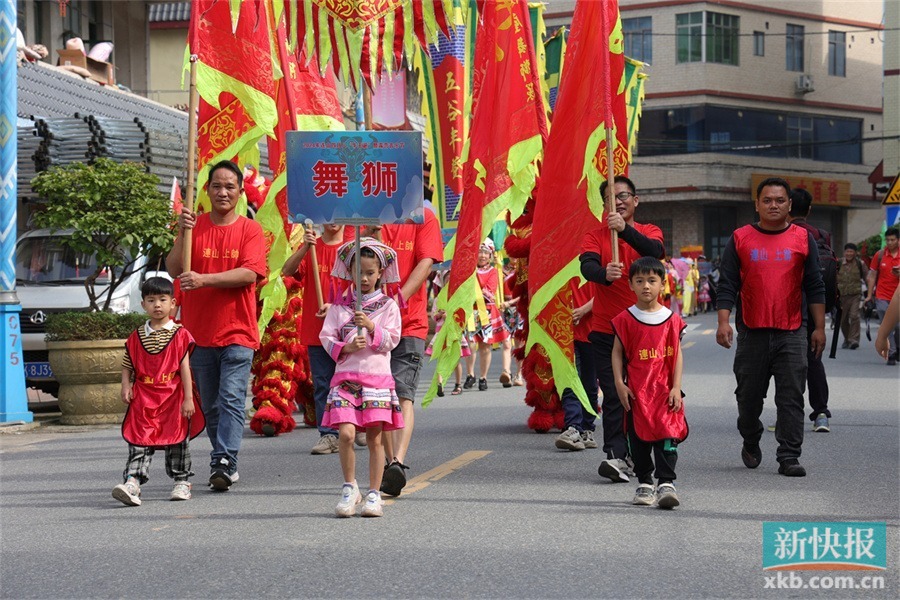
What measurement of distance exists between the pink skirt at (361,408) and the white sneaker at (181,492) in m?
1.28

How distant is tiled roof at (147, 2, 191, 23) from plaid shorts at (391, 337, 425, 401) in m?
25.6

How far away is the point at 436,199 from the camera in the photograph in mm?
17406

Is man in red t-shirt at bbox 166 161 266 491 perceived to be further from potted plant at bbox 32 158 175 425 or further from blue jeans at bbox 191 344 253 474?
potted plant at bbox 32 158 175 425

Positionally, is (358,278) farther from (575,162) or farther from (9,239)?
(9,239)

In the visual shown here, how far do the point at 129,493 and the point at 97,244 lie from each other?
654cm

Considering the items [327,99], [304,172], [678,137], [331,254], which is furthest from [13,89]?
[678,137]

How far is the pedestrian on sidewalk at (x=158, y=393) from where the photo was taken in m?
8.58

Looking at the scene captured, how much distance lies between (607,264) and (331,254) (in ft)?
7.67

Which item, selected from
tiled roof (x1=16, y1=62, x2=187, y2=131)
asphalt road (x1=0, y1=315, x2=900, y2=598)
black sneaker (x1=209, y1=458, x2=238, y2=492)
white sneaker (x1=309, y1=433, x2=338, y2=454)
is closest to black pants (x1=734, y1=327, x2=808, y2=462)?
asphalt road (x1=0, y1=315, x2=900, y2=598)

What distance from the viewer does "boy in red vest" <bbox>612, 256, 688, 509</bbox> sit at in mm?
8016

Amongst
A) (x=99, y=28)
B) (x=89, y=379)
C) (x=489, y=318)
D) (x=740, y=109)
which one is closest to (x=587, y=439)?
(x=89, y=379)

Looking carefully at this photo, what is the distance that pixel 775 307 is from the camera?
30.9 feet

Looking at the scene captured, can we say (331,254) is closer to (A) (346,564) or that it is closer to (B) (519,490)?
(B) (519,490)

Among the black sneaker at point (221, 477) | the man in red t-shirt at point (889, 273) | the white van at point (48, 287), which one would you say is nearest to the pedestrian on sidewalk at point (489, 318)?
the white van at point (48, 287)
